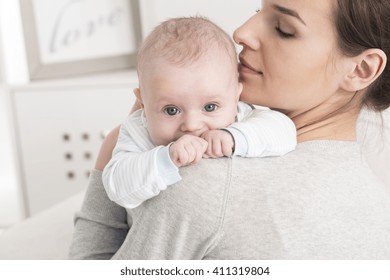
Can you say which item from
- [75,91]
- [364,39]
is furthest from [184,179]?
[75,91]

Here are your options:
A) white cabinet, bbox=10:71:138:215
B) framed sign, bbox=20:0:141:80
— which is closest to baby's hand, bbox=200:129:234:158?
white cabinet, bbox=10:71:138:215

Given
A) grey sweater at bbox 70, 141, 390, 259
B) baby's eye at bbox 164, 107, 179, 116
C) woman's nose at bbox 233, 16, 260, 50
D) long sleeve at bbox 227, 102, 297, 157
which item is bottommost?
grey sweater at bbox 70, 141, 390, 259

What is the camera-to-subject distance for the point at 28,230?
1.28 metres

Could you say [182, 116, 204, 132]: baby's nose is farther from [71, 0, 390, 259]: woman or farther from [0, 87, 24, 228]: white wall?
[0, 87, 24, 228]: white wall

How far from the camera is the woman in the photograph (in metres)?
0.75

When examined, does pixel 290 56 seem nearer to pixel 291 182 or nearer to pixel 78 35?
pixel 291 182

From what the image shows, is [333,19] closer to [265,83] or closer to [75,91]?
[265,83]

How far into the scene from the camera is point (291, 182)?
2.52 feet

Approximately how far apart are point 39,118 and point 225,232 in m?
1.59

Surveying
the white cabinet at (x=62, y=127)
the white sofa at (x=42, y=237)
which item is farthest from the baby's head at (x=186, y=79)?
the white cabinet at (x=62, y=127)

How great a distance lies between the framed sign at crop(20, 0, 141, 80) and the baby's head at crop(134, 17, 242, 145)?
1.46 meters

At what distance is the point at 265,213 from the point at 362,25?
0.99 ft

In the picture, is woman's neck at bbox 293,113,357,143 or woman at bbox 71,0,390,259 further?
woman's neck at bbox 293,113,357,143

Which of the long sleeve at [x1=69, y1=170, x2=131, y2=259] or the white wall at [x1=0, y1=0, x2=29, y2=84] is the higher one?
the long sleeve at [x1=69, y1=170, x2=131, y2=259]
